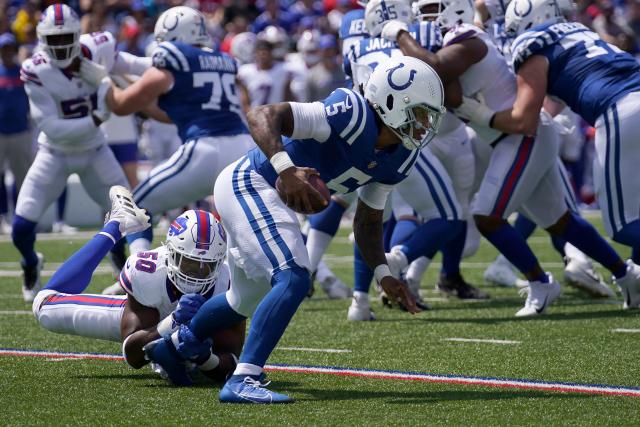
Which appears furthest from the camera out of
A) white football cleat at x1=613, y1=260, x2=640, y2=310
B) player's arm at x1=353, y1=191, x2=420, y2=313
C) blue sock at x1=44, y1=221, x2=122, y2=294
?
white football cleat at x1=613, y1=260, x2=640, y2=310

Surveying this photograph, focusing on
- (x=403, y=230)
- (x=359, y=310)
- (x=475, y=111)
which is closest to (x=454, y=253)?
(x=403, y=230)

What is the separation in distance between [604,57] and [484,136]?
838 millimetres

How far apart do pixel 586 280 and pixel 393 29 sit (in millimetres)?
2090

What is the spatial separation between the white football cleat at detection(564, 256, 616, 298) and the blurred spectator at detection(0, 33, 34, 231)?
6.83 metres

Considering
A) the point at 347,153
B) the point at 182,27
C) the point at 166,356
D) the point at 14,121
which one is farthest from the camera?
the point at 14,121

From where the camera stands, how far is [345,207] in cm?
722

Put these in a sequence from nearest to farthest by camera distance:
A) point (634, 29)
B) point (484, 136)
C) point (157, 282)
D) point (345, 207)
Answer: point (157, 282) → point (484, 136) → point (345, 207) → point (634, 29)

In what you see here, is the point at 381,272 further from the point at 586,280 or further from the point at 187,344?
the point at 586,280

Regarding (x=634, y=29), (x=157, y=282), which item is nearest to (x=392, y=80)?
(x=157, y=282)

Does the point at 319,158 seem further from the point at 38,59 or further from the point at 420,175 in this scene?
the point at 38,59

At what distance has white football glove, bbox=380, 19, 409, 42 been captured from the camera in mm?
6496

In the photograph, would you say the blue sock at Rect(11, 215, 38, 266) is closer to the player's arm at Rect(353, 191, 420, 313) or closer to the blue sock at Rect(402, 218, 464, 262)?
the blue sock at Rect(402, 218, 464, 262)

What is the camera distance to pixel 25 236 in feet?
24.8

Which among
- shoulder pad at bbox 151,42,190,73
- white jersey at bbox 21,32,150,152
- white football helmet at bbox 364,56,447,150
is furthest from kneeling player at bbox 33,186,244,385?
white jersey at bbox 21,32,150,152
